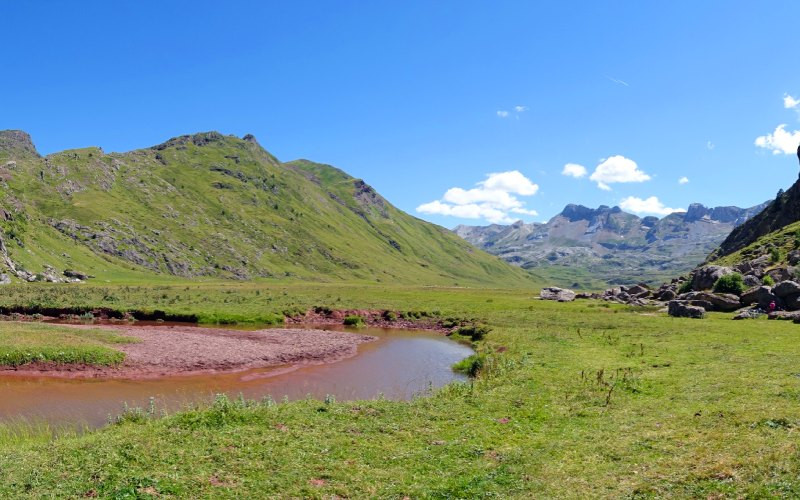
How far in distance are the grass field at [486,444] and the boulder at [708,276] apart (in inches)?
2176

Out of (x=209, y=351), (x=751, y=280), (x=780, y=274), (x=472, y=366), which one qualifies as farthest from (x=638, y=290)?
(x=209, y=351)

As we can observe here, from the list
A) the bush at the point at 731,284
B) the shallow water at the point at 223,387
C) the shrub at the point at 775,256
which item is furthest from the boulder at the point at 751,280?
the shallow water at the point at 223,387

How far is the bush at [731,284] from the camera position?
7438 centimetres

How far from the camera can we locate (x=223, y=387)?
39.3 meters

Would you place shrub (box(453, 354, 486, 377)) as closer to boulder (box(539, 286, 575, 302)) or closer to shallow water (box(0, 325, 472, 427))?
shallow water (box(0, 325, 472, 427))

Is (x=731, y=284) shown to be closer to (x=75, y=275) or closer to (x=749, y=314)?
(x=749, y=314)

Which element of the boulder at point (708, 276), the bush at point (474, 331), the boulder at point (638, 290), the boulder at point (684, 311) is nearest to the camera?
the boulder at point (684, 311)

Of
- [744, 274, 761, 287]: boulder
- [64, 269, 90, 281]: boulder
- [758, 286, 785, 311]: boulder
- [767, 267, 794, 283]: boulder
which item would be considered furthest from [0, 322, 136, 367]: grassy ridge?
[64, 269, 90, 281]: boulder

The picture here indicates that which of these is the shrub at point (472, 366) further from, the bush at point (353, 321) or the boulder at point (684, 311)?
the boulder at point (684, 311)

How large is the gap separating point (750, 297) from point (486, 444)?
215 ft

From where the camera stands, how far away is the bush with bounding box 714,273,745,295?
74375mm

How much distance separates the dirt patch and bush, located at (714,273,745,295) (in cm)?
5958

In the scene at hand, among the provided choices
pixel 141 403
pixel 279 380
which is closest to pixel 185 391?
pixel 141 403

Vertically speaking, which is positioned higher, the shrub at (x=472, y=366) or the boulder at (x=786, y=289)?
the boulder at (x=786, y=289)
